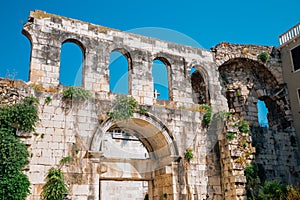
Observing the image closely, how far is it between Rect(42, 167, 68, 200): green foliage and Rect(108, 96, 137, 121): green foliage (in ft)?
9.67

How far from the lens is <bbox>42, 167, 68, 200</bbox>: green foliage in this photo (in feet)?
34.6

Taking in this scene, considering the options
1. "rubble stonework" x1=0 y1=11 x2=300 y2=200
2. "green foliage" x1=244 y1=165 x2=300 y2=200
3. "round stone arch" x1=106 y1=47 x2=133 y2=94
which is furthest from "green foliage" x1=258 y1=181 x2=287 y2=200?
"round stone arch" x1=106 y1=47 x2=133 y2=94

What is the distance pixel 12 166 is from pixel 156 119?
568cm

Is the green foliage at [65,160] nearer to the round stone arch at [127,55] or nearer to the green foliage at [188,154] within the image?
the round stone arch at [127,55]

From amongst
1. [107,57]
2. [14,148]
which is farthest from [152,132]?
[14,148]

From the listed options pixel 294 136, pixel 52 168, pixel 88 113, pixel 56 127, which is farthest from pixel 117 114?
pixel 294 136

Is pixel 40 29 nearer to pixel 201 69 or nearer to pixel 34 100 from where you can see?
pixel 34 100

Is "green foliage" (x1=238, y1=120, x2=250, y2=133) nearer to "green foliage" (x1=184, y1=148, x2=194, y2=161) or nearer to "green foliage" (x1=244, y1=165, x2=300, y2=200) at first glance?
"green foliage" (x1=244, y1=165, x2=300, y2=200)

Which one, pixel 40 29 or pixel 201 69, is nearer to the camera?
pixel 40 29

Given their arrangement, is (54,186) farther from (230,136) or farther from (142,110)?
(230,136)

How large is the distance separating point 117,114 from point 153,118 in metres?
1.60

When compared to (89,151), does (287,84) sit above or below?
above

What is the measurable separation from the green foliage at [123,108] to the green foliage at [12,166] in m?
3.52

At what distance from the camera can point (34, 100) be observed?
37.4 feet
